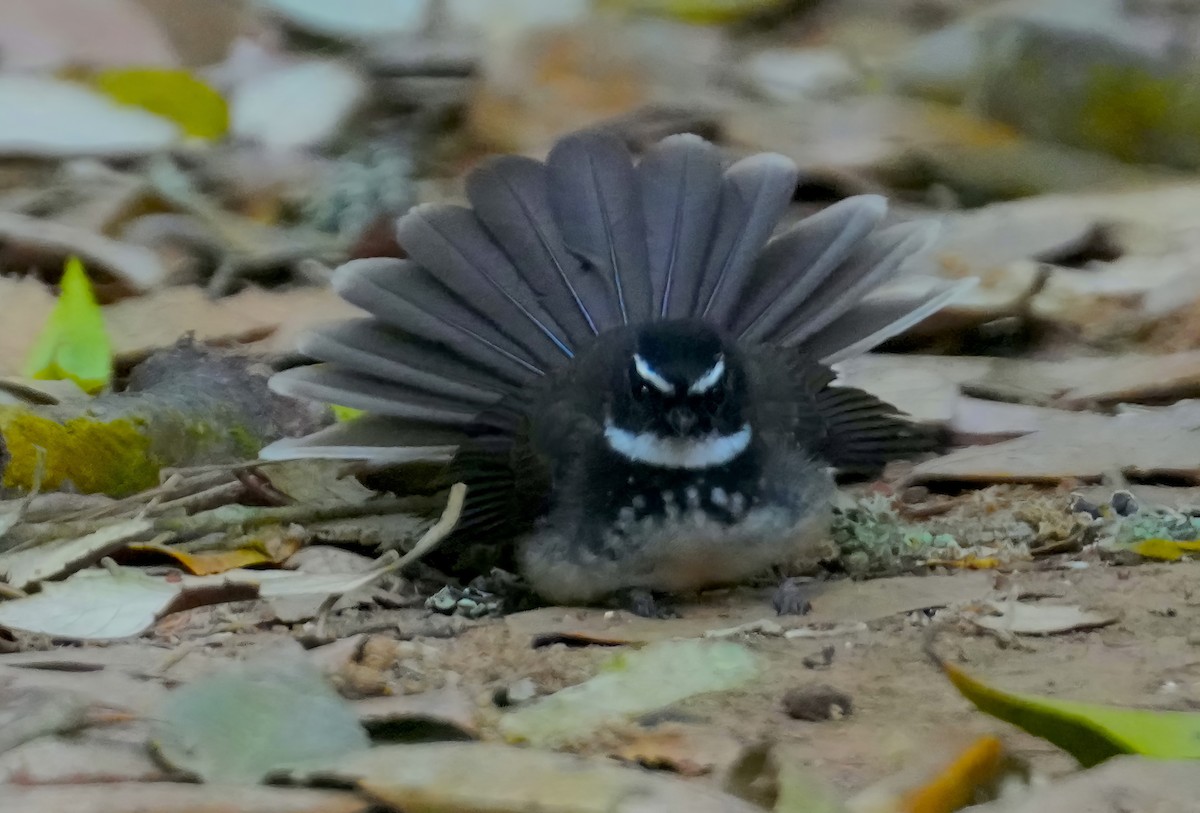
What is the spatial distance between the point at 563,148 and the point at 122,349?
1364mm

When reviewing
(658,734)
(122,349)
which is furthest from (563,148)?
(658,734)

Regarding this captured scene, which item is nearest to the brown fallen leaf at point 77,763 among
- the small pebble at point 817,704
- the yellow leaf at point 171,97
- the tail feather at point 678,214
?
the small pebble at point 817,704

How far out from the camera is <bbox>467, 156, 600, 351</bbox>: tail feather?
3400mm

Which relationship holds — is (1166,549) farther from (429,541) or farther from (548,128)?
(548,128)

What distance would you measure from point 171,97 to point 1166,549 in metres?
4.85

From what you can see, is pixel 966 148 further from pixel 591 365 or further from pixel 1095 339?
pixel 591 365

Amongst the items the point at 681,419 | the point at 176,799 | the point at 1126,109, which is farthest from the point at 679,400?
the point at 1126,109

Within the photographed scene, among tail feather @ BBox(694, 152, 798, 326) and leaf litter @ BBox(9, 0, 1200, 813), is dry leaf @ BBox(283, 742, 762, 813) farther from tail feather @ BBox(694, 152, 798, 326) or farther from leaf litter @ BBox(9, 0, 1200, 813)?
tail feather @ BBox(694, 152, 798, 326)

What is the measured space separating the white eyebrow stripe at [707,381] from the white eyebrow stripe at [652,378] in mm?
38

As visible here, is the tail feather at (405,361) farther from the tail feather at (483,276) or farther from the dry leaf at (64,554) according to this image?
the dry leaf at (64,554)

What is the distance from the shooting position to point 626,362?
117 inches

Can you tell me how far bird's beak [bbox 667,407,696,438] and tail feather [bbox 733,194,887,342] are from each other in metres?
0.58

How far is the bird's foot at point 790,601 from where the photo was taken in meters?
2.76

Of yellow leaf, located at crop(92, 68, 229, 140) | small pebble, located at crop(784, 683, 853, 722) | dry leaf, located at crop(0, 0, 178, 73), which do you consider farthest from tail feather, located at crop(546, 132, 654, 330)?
dry leaf, located at crop(0, 0, 178, 73)
